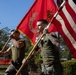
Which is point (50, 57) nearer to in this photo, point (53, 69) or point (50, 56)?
point (50, 56)

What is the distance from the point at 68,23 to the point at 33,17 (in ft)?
6.63

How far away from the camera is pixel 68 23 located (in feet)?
22.1

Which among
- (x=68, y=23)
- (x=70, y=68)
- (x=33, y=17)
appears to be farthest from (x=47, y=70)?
(x=70, y=68)

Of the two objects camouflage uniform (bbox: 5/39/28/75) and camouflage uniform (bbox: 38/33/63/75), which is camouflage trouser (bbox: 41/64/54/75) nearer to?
camouflage uniform (bbox: 38/33/63/75)

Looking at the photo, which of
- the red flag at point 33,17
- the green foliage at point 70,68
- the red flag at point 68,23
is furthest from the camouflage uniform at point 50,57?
the green foliage at point 70,68

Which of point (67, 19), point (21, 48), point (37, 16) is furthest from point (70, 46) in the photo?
point (37, 16)

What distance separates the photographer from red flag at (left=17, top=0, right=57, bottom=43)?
27.5ft

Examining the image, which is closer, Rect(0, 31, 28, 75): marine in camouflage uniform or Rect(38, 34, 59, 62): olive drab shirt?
Rect(38, 34, 59, 62): olive drab shirt

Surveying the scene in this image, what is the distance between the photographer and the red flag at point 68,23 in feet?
21.5

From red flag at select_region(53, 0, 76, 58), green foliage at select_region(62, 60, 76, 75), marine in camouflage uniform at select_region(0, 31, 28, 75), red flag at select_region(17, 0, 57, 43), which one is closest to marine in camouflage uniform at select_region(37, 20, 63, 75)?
red flag at select_region(53, 0, 76, 58)

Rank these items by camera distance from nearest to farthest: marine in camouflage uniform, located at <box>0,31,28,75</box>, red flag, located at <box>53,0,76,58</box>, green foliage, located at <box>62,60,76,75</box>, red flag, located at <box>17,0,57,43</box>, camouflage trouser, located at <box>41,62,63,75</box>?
1. camouflage trouser, located at <box>41,62,63,75</box>
2. red flag, located at <box>53,0,76,58</box>
3. marine in camouflage uniform, located at <box>0,31,28,75</box>
4. red flag, located at <box>17,0,57,43</box>
5. green foliage, located at <box>62,60,76,75</box>

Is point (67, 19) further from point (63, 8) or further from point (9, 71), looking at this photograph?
point (9, 71)

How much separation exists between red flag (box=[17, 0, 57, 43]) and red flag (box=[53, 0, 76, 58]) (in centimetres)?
149

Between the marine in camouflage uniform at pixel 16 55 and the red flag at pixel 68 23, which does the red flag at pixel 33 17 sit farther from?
the red flag at pixel 68 23
